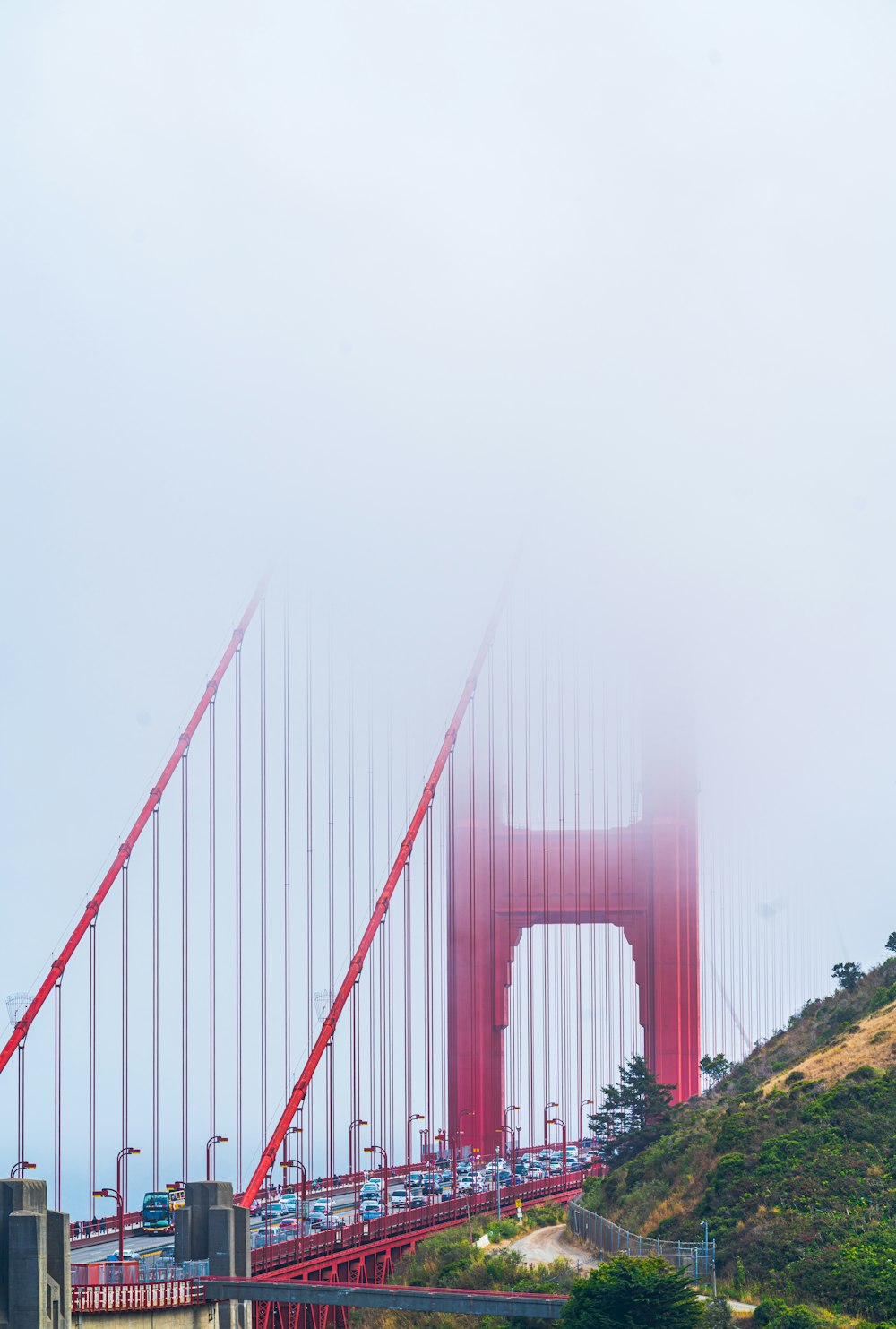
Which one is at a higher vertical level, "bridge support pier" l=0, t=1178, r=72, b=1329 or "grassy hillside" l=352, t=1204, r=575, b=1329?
"bridge support pier" l=0, t=1178, r=72, b=1329

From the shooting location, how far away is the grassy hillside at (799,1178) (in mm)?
27250

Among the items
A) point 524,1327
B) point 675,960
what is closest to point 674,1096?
point 675,960

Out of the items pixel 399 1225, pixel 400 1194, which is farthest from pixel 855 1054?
pixel 400 1194

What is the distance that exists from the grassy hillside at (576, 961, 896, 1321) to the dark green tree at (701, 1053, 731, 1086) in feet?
29.4

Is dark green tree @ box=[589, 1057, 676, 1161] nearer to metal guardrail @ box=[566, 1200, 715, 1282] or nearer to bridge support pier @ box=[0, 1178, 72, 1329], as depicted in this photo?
metal guardrail @ box=[566, 1200, 715, 1282]

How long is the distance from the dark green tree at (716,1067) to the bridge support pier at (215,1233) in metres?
24.7

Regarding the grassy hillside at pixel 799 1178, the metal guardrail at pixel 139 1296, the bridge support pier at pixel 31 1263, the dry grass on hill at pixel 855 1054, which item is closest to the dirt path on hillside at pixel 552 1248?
the grassy hillside at pixel 799 1178

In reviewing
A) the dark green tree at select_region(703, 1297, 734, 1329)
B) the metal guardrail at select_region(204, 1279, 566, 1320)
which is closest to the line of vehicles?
the metal guardrail at select_region(204, 1279, 566, 1320)

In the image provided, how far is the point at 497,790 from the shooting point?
184 feet

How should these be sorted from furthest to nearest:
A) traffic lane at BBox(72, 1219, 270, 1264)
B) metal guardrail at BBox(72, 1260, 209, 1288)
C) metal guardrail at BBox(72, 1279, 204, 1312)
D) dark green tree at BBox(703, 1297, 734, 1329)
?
traffic lane at BBox(72, 1219, 270, 1264) < metal guardrail at BBox(72, 1260, 209, 1288) < metal guardrail at BBox(72, 1279, 204, 1312) < dark green tree at BBox(703, 1297, 734, 1329)

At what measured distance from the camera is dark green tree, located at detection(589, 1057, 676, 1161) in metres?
43.3

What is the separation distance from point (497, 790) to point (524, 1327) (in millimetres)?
30150

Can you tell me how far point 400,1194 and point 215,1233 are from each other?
17790 millimetres

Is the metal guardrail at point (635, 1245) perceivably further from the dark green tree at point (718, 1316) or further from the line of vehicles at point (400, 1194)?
the line of vehicles at point (400, 1194)
